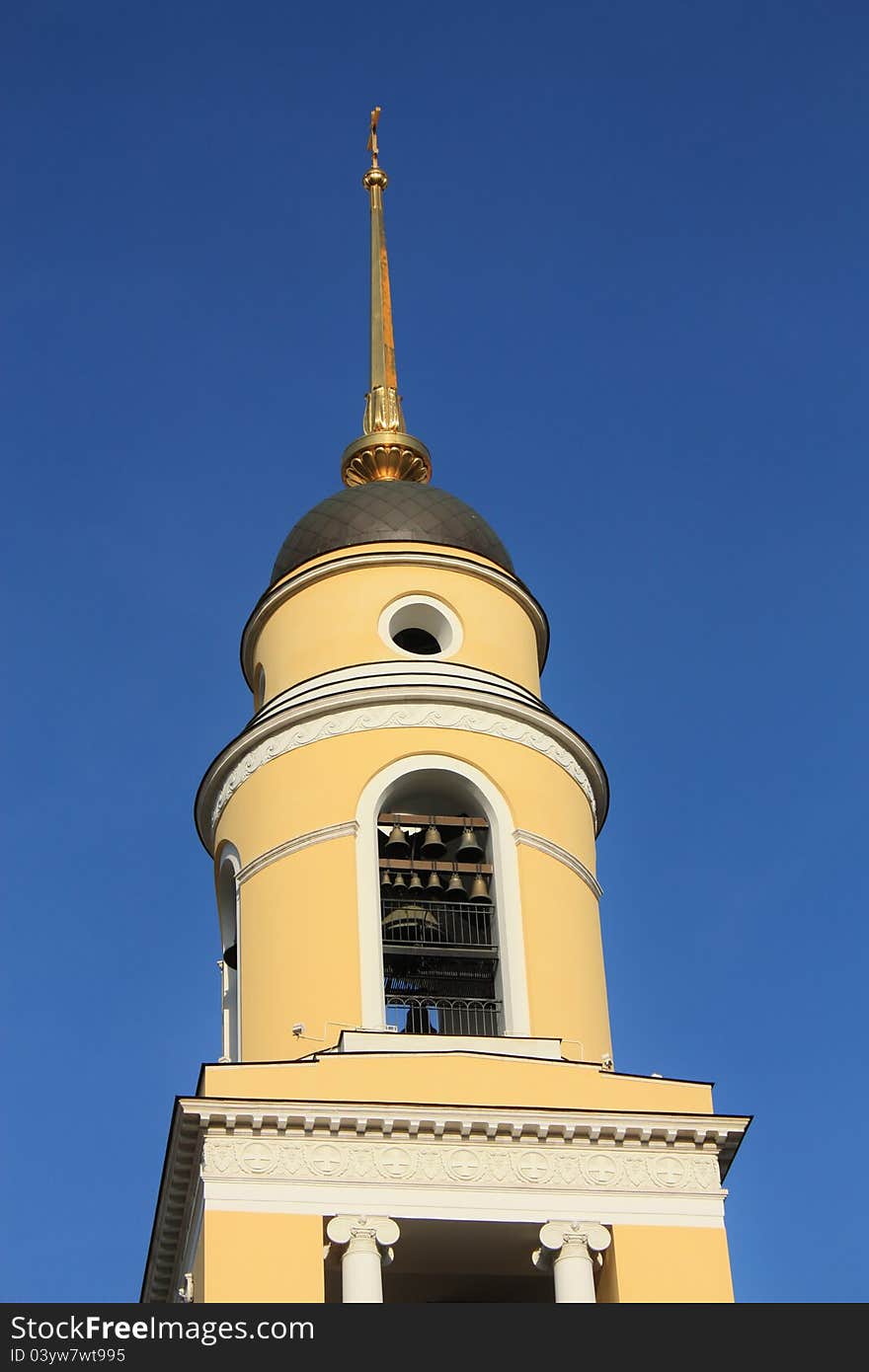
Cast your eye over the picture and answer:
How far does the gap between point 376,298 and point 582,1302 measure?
1748 centimetres

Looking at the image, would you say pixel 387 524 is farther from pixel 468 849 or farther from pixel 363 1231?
pixel 363 1231

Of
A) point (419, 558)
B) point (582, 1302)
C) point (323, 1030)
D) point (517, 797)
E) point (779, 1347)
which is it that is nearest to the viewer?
point (779, 1347)

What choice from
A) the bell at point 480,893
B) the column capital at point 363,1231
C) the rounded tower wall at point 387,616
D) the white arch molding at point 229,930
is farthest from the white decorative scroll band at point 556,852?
the column capital at point 363,1231

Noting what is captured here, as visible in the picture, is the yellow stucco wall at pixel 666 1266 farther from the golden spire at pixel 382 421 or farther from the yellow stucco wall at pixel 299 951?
the golden spire at pixel 382 421

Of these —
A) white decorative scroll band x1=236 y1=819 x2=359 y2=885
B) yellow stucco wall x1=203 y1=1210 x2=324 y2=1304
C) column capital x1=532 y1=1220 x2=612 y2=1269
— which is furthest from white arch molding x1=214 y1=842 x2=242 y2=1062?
column capital x1=532 y1=1220 x2=612 y2=1269

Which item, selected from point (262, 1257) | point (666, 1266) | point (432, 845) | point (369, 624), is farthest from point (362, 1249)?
point (369, 624)

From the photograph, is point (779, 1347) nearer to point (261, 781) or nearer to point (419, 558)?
point (261, 781)

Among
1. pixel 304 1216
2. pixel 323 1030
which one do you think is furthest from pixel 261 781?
pixel 304 1216

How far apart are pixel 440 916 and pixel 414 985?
830 mm

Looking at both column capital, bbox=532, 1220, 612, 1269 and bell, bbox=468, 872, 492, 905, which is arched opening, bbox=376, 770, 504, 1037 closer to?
bell, bbox=468, 872, 492, 905

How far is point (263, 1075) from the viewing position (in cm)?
2477

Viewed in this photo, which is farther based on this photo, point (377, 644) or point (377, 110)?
point (377, 110)

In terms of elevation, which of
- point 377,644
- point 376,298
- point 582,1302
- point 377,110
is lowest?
point 582,1302

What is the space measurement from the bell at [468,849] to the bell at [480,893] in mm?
366
